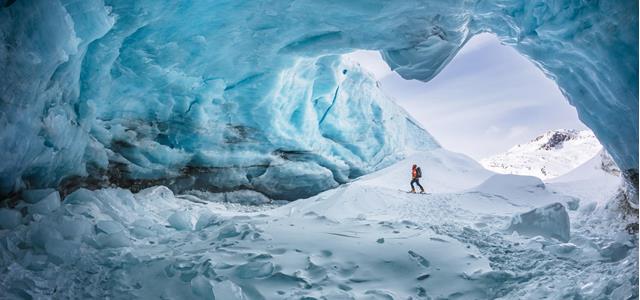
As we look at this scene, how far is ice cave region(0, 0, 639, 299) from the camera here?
3.69 metres

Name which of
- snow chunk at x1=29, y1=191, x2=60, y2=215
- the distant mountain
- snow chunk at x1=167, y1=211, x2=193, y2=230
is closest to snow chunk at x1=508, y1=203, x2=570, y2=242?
snow chunk at x1=167, y1=211, x2=193, y2=230

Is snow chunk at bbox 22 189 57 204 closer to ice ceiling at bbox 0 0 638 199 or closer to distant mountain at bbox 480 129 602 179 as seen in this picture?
ice ceiling at bbox 0 0 638 199

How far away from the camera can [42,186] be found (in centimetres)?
551

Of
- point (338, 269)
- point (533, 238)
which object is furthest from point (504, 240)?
point (338, 269)

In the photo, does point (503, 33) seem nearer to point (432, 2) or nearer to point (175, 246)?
point (432, 2)

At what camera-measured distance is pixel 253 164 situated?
34.0 feet

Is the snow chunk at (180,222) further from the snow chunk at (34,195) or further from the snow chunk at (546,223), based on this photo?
the snow chunk at (546,223)

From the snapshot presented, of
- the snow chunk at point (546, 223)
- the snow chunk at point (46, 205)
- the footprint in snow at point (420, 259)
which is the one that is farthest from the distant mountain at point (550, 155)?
the snow chunk at point (46, 205)

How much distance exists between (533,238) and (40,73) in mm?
5311

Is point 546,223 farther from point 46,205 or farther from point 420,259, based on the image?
point 46,205

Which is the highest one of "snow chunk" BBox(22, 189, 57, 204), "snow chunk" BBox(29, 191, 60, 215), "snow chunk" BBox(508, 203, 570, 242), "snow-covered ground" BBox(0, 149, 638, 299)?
"snow chunk" BBox(508, 203, 570, 242)

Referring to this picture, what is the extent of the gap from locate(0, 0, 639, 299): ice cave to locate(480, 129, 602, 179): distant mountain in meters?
9.73

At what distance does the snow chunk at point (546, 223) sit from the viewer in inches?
199

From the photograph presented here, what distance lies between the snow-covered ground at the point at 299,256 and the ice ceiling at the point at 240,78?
3.02 feet
